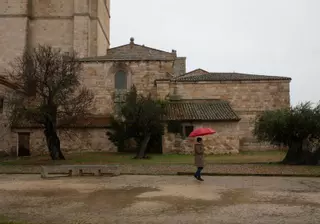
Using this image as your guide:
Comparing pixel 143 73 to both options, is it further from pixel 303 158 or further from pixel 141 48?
pixel 303 158

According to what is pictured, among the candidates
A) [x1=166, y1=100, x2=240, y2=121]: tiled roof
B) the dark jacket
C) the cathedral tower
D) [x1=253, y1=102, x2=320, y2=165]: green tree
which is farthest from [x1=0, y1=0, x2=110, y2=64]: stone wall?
the dark jacket

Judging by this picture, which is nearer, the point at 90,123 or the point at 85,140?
the point at 85,140

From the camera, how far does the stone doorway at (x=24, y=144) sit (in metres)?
27.1

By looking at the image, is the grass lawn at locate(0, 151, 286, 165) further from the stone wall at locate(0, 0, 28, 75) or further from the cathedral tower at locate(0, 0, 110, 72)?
the stone wall at locate(0, 0, 28, 75)

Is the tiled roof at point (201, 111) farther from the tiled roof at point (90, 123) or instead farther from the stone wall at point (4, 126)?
the stone wall at point (4, 126)

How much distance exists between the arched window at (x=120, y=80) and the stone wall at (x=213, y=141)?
26.1 ft

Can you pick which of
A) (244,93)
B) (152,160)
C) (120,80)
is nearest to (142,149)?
(152,160)

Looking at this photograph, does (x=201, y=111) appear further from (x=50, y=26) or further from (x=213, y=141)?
(x=50, y=26)

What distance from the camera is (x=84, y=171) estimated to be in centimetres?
1315

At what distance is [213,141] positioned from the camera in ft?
81.5

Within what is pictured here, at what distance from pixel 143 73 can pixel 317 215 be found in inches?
986

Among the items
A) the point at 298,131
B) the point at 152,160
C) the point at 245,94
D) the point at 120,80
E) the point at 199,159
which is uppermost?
the point at 120,80

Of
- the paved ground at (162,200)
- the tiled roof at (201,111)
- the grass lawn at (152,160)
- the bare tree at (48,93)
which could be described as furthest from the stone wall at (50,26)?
the paved ground at (162,200)

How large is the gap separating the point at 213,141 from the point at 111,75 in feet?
36.9
